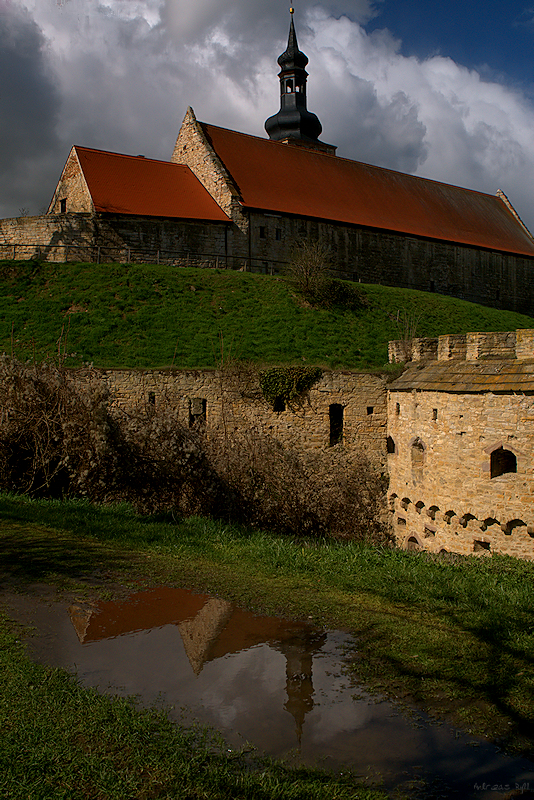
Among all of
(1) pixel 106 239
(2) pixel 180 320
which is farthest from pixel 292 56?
(2) pixel 180 320

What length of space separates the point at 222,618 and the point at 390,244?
29.6 metres

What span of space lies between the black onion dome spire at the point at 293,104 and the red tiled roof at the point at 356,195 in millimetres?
6640

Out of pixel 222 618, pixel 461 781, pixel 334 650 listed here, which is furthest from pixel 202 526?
pixel 461 781

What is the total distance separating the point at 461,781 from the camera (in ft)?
13.9

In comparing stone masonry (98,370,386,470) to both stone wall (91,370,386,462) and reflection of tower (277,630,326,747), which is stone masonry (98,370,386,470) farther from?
reflection of tower (277,630,326,747)

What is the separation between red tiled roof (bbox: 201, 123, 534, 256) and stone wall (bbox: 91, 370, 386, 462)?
15756 millimetres

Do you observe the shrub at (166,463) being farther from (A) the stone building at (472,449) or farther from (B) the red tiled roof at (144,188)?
(B) the red tiled roof at (144,188)

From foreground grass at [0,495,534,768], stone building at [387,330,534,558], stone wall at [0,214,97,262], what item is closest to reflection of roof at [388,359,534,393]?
stone building at [387,330,534,558]

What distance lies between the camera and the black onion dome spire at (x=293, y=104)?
1660 inches

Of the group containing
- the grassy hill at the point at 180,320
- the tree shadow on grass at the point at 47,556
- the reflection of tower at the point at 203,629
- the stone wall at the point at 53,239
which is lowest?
the reflection of tower at the point at 203,629

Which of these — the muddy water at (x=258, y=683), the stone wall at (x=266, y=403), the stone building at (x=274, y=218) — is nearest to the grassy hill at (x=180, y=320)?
the stone wall at (x=266, y=403)

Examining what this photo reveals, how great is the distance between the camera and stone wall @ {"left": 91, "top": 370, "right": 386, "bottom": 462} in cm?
1589

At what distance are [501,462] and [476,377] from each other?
5.56ft

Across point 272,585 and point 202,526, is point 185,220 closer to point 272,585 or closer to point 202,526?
point 202,526
